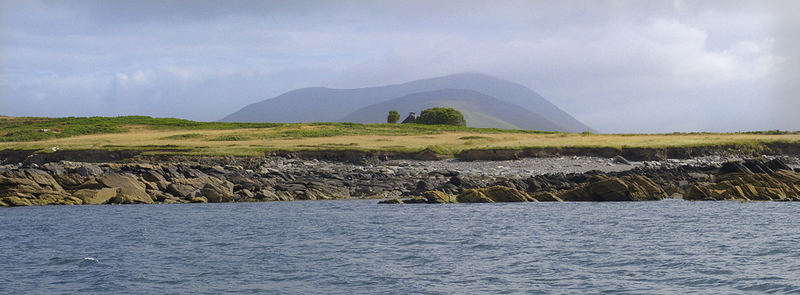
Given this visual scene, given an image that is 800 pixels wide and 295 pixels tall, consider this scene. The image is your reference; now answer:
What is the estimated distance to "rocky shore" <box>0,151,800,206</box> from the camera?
44062mm

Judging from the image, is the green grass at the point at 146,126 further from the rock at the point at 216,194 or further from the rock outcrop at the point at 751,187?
the rock outcrop at the point at 751,187

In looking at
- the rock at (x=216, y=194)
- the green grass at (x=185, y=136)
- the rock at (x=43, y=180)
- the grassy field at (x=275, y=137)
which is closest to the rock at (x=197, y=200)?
the rock at (x=216, y=194)

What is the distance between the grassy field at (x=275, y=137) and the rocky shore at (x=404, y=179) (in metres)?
3.74

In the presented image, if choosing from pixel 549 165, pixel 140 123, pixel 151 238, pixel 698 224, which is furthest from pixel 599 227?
pixel 140 123

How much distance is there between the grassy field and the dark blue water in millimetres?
28662

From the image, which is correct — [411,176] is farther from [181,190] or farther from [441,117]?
[441,117]

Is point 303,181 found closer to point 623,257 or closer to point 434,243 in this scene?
point 434,243

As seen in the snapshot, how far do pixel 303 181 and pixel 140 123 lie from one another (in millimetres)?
66024

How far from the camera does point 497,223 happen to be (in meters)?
32.2

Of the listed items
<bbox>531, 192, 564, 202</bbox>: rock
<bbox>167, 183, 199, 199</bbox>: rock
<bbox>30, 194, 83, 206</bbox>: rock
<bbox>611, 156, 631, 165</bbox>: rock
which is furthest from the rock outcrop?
<bbox>30, 194, 83, 206</bbox>: rock

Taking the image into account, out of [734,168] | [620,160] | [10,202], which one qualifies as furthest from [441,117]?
[10,202]

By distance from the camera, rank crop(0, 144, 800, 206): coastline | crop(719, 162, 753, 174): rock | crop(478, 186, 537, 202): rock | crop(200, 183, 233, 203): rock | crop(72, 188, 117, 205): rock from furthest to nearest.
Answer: crop(719, 162, 753, 174): rock → crop(200, 183, 233, 203): rock → crop(72, 188, 117, 205): rock → crop(0, 144, 800, 206): coastline → crop(478, 186, 537, 202): rock

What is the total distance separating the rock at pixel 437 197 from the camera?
143 ft

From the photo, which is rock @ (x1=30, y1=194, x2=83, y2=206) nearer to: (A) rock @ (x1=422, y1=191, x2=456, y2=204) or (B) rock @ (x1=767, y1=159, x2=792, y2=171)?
(A) rock @ (x1=422, y1=191, x2=456, y2=204)
